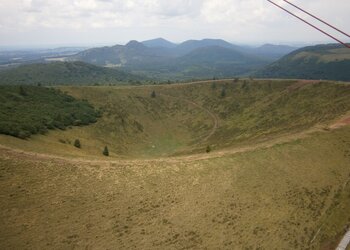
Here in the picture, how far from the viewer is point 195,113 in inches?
4754

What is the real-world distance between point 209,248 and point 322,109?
62175mm

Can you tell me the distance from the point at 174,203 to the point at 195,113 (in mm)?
85663

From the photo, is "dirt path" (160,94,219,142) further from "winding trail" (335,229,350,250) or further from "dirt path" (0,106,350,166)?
"winding trail" (335,229,350,250)

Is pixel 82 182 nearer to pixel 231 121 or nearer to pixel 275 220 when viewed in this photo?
pixel 275 220

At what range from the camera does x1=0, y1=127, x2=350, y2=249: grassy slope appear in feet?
103

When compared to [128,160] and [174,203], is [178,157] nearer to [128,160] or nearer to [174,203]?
[128,160]

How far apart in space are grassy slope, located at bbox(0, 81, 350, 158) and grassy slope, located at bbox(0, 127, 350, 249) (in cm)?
2583

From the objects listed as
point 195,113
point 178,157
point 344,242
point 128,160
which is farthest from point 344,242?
point 195,113

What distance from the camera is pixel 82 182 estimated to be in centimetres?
3741

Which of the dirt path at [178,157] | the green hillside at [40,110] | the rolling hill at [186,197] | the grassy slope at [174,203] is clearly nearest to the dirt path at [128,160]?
the dirt path at [178,157]

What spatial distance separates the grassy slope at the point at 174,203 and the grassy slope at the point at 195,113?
Result: 84.7 feet

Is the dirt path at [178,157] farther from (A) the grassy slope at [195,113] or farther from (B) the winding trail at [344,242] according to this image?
(B) the winding trail at [344,242]

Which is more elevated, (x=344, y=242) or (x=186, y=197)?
(x=186, y=197)

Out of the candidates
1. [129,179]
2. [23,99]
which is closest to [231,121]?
[23,99]
